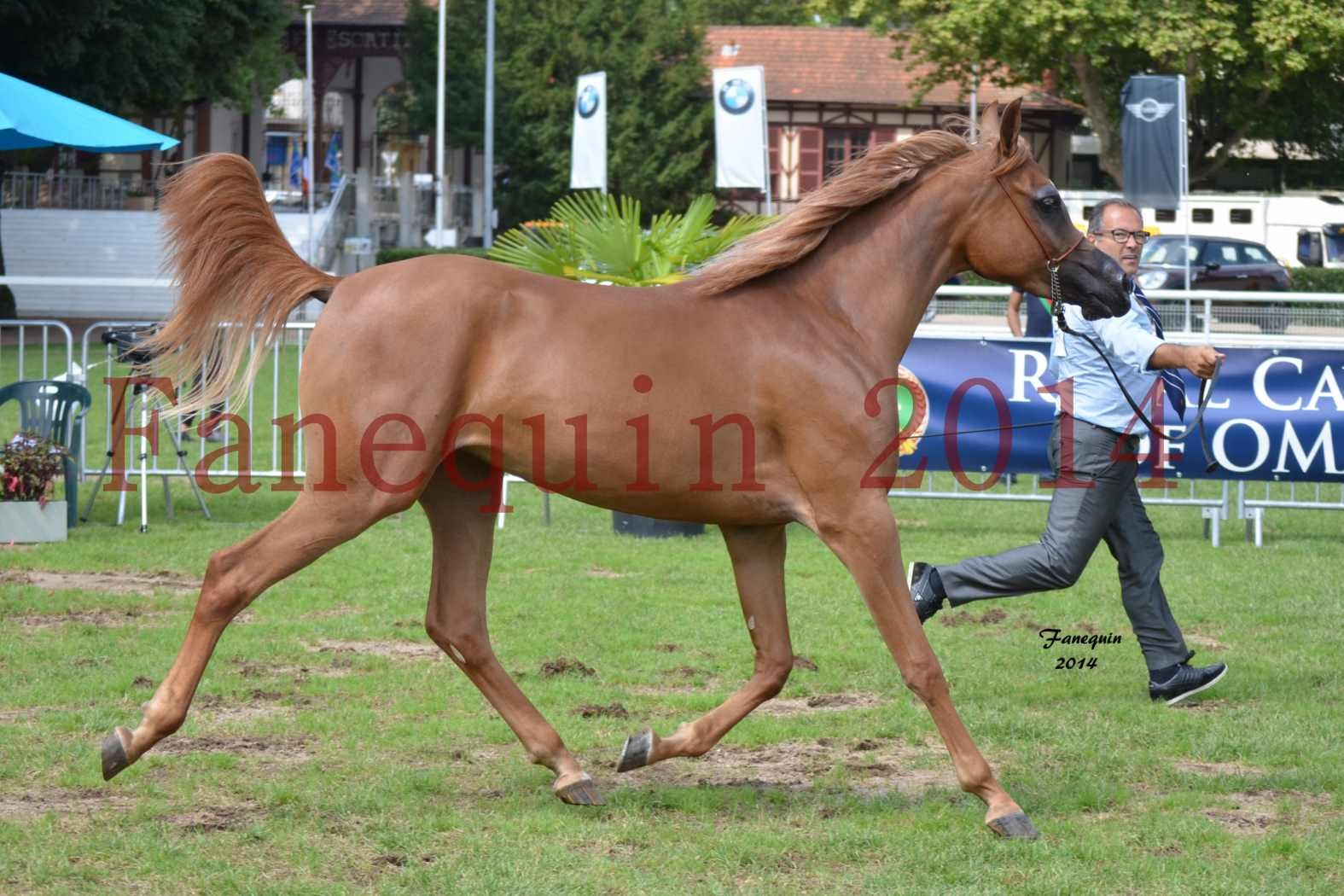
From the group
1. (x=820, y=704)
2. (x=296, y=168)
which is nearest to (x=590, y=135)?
(x=296, y=168)

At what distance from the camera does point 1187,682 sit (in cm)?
643

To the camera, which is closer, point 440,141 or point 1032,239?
point 1032,239

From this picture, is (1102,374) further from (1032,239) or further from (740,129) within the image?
(740,129)

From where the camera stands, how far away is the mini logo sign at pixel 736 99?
94.2ft

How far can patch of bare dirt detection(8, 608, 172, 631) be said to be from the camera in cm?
757

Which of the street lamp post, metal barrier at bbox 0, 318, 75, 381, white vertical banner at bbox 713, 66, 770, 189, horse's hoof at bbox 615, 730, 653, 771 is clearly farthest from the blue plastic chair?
the street lamp post

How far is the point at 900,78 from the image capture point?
161 feet

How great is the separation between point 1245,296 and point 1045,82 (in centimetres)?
3037

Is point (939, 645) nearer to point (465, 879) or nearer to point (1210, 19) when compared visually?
point (465, 879)

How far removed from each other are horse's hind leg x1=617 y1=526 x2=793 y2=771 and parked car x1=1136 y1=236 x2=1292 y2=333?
25.3m

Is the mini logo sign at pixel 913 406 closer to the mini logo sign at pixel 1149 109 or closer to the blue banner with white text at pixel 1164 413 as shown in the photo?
the blue banner with white text at pixel 1164 413

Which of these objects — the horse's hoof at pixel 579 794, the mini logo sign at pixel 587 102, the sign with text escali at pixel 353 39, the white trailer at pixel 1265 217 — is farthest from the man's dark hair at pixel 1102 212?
the sign with text escali at pixel 353 39

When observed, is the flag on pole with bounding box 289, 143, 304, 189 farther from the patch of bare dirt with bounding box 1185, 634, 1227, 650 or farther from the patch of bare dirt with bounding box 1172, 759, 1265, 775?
the patch of bare dirt with bounding box 1172, 759, 1265, 775

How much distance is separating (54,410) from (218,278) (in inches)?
247
